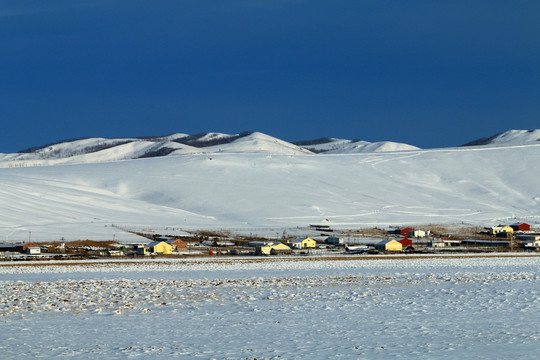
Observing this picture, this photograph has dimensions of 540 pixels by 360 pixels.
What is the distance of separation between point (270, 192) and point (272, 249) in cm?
5151

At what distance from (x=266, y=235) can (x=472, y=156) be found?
70.1 metres

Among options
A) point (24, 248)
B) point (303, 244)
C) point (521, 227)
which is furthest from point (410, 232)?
point (24, 248)

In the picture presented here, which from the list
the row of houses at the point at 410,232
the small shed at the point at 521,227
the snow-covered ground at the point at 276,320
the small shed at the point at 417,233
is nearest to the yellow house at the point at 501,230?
the small shed at the point at 521,227

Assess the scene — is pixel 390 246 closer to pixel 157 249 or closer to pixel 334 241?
pixel 334 241

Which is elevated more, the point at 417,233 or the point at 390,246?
the point at 417,233

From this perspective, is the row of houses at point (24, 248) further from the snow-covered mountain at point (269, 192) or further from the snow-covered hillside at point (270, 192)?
the snow-covered mountain at point (269, 192)

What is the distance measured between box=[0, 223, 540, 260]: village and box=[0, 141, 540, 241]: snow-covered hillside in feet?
24.2

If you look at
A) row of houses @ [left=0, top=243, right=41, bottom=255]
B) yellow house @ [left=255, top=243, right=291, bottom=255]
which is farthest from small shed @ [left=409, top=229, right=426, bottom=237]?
row of houses @ [left=0, top=243, right=41, bottom=255]

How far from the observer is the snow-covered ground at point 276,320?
11000mm

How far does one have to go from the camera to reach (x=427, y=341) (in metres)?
11.5

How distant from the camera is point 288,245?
58875mm

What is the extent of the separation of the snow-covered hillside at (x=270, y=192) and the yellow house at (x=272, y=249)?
17.6m

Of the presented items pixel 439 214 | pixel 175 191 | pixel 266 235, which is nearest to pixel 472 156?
pixel 439 214

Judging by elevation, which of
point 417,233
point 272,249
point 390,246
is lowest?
point 390,246
